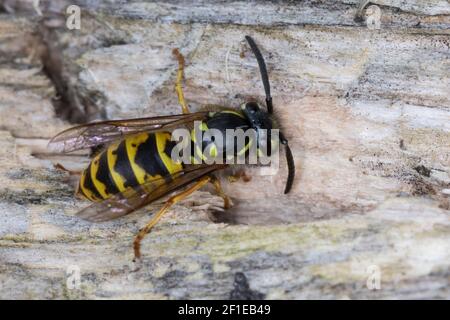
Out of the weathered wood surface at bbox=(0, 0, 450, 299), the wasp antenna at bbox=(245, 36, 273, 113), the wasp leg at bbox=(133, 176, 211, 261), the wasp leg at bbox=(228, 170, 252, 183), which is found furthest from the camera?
the wasp leg at bbox=(228, 170, 252, 183)

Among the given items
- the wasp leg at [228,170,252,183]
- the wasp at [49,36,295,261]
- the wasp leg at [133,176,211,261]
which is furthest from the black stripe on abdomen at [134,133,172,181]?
the wasp leg at [228,170,252,183]

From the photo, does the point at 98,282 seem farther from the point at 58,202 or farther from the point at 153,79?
the point at 153,79

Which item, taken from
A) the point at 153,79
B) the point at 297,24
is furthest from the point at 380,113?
the point at 153,79

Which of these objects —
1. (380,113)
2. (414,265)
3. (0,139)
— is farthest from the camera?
(0,139)

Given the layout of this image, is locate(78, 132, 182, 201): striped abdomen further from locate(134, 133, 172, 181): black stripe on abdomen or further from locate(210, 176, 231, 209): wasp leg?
locate(210, 176, 231, 209): wasp leg

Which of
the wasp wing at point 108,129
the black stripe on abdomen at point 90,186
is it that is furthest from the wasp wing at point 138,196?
the wasp wing at point 108,129

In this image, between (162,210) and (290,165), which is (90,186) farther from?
(290,165)
